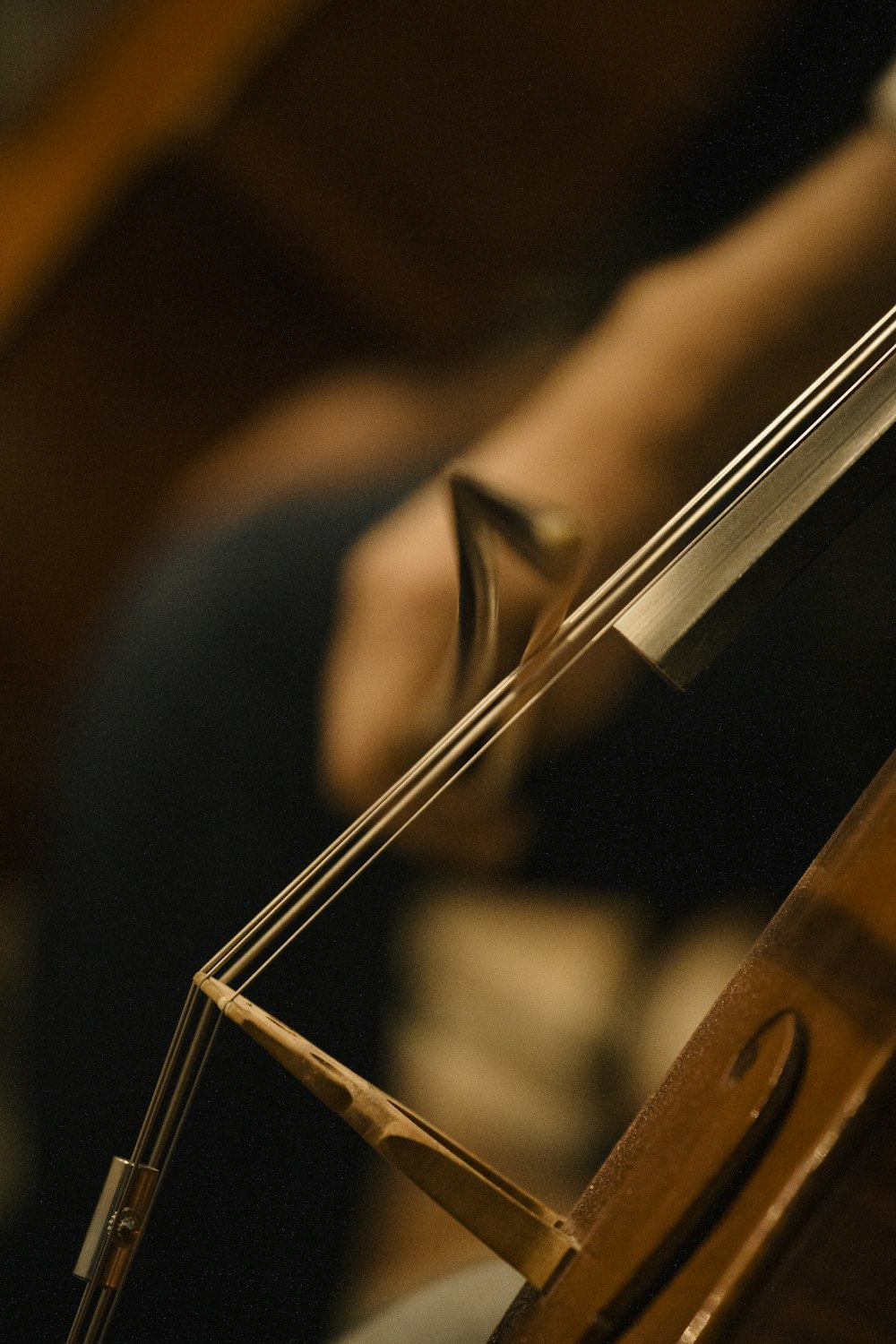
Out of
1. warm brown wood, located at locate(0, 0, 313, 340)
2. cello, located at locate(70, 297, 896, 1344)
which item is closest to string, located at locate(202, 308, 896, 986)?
cello, located at locate(70, 297, 896, 1344)

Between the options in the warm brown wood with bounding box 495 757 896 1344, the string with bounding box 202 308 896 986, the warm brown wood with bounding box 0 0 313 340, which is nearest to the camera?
the warm brown wood with bounding box 495 757 896 1344

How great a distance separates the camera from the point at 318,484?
605 mm

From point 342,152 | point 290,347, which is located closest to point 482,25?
point 342,152

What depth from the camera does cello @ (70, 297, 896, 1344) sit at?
258 millimetres

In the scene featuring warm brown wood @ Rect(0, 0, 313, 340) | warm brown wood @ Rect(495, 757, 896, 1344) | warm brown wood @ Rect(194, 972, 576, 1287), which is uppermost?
warm brown wood @ Rect(0, 0, 313, 340)

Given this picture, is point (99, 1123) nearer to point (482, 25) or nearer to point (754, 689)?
point (754, 689)

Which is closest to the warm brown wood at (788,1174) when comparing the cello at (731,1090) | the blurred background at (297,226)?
the cello at (731,1090)

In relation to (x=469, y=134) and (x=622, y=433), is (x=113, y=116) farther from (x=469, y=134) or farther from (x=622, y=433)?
(x=622, y=433)

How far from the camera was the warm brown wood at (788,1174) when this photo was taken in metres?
0.25

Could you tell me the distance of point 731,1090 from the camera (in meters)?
0.29

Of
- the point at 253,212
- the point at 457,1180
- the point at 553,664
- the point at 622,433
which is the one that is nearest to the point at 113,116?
the point at 253,212

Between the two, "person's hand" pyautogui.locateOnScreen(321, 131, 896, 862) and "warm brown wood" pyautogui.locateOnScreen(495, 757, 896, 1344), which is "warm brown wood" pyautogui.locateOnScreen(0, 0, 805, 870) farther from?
"warm brown wood" pyautogui.locateOnScreen(495, 757, 896, 1344)

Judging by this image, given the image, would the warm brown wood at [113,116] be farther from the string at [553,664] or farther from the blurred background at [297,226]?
the string at [553,664]

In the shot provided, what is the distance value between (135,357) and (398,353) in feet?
0.51
